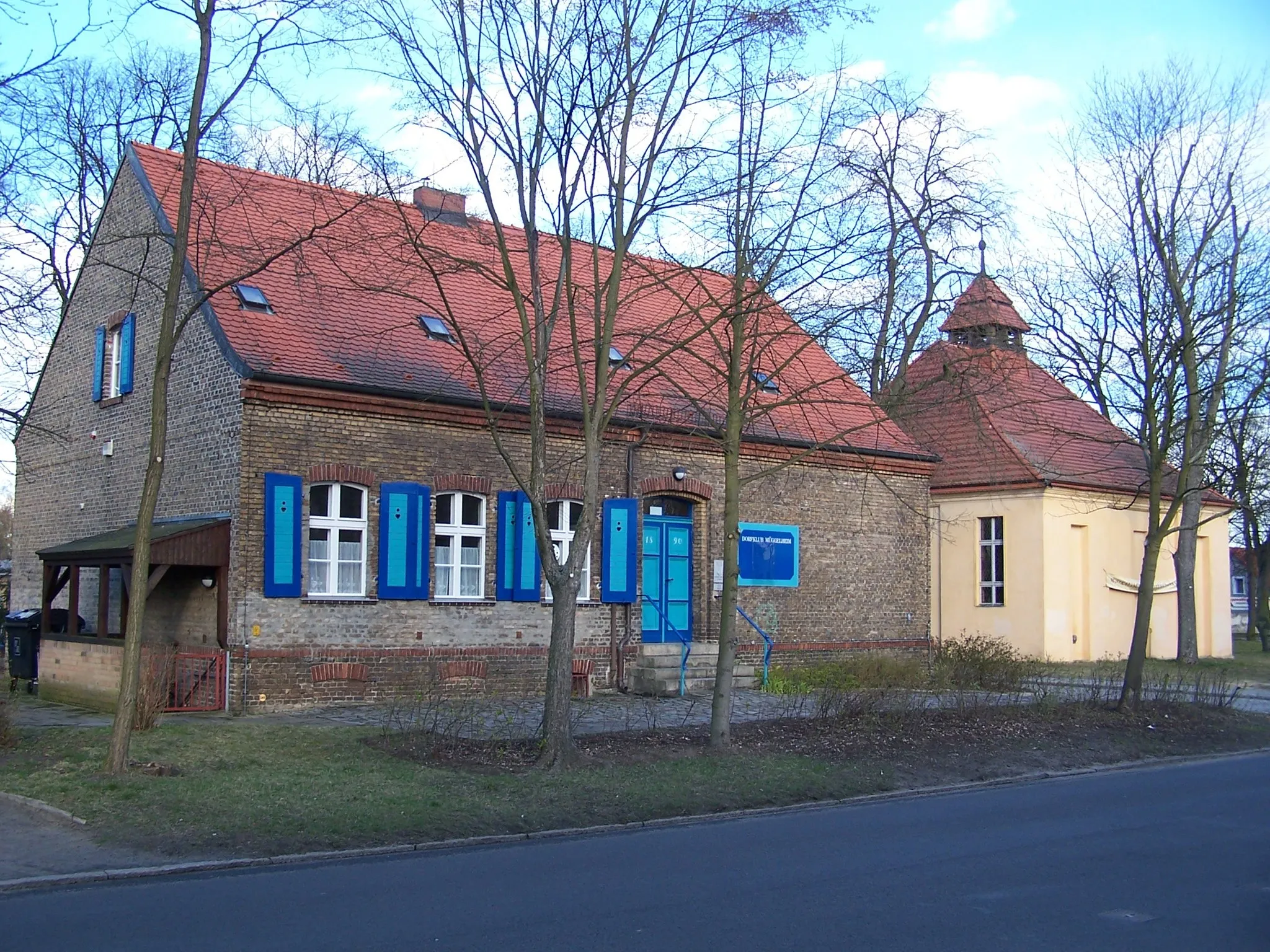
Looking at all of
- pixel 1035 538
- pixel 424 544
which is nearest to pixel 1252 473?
pixel 1035 538

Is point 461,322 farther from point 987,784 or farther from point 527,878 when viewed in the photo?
point 527,878

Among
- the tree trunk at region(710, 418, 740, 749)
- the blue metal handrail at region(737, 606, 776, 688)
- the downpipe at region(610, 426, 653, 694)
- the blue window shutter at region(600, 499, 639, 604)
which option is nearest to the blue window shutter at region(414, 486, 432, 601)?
the blue window shutter at region(600, 499, 639, 604)

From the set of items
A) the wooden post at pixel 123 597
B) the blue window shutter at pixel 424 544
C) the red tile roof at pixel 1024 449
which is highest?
the red tile roof at pixel 1024 449

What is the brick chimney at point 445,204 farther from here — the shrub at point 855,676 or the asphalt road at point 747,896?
the asphalt road at point 747,896

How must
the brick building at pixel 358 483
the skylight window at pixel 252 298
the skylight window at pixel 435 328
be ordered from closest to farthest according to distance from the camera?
the brick building at pixel 358 483, the skylight window at pixel 252 298, the skylight window at pixel 435 328

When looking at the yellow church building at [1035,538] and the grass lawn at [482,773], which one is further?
the yellow church building at [1035,538]

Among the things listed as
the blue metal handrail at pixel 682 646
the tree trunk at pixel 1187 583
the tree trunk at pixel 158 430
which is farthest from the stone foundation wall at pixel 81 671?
the tree trunk at pixel 1187 583

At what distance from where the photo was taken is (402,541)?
60.3 feet

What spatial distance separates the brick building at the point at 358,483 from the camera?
1720 cm

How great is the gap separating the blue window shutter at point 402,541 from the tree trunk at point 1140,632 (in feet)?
34.3

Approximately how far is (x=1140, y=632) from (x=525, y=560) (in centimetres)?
937

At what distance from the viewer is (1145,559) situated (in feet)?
62.3

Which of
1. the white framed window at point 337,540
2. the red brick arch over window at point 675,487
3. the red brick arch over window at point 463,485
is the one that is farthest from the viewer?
the red brick arch over window at point 675,487

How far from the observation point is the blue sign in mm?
22875
